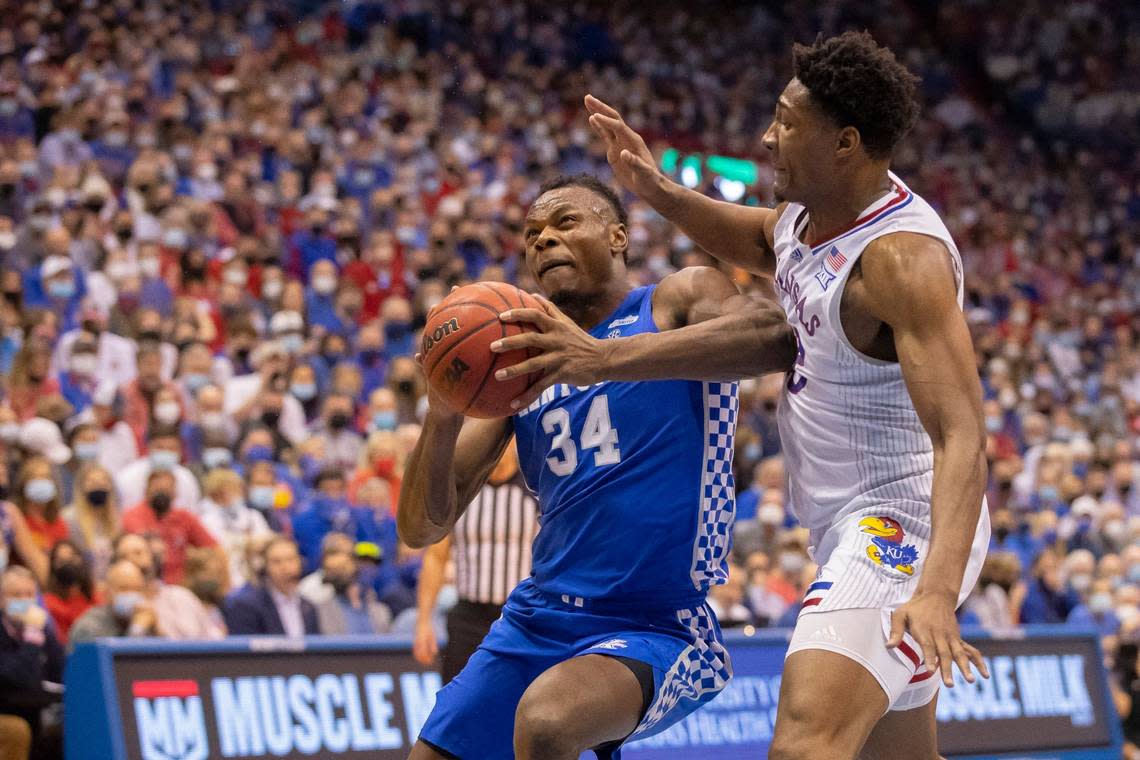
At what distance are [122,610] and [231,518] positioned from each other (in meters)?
1.71

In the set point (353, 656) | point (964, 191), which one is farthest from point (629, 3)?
point (353, 656)

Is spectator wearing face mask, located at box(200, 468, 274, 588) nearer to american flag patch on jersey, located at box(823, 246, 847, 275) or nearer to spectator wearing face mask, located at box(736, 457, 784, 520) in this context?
spectator wearing face mask, located at box(736, 457, 784, 520)

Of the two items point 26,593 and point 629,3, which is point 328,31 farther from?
point 26,593

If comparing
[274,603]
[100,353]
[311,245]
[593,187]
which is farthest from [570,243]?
[311,245]

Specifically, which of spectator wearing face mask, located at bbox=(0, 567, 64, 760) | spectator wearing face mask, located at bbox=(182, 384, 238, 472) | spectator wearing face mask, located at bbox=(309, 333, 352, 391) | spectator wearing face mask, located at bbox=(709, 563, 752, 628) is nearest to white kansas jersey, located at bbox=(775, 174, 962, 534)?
spectator wearing face mask, located at bbox=(0, 567, 64, 760)

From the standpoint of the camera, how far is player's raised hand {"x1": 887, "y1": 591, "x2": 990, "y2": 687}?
3.32 metres

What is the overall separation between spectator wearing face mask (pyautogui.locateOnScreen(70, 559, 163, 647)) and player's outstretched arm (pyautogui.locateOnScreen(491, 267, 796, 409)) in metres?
4.62

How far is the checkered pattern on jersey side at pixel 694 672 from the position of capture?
3949 mm

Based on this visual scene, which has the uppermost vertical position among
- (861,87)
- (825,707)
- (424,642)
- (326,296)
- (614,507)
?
(326,296)

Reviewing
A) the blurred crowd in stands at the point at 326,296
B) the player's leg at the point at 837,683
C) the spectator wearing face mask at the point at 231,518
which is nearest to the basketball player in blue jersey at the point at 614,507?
the player's leg at the point at 837,683

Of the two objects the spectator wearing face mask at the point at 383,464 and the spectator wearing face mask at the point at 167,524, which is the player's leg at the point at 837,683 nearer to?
the spectator wearing face mask at the point at 167,524

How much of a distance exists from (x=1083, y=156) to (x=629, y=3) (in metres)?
7.84

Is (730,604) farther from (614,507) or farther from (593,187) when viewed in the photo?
(614,507)

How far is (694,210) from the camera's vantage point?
4.62 m
